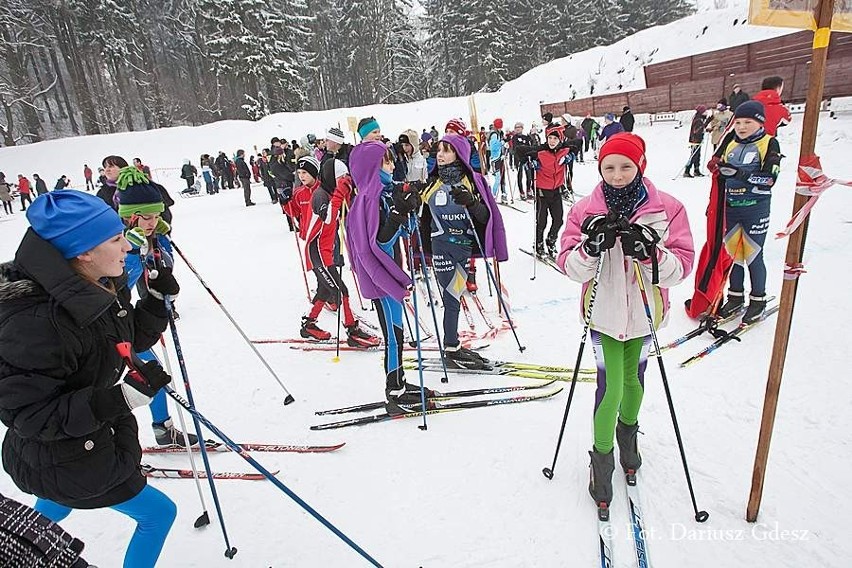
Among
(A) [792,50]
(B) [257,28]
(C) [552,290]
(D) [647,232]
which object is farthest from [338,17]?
(D) [647,232]

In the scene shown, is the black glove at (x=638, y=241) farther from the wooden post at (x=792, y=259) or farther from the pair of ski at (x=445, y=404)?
the pair of ski at (x=445, y=404)

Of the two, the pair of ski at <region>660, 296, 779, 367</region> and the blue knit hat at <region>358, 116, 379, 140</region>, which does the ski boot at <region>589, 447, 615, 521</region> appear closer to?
the pair of ski at <region>660, 296, 779, 367</region>

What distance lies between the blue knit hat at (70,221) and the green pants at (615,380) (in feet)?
8.42

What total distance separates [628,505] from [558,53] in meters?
48.5

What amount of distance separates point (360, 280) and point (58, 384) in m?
2.35

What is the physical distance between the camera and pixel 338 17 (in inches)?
1902

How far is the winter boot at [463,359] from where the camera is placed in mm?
4730

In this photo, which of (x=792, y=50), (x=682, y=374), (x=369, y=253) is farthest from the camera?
(x=792, y=50)

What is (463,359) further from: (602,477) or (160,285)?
(160,285)

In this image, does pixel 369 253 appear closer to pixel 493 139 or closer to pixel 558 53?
pixel 493 139

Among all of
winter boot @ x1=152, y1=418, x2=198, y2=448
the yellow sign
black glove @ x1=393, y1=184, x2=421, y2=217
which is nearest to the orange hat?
the yellow sign

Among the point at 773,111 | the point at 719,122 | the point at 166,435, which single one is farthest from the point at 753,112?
the point at 719,122

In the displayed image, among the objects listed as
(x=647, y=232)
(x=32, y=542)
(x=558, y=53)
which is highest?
(x=558, y=53)

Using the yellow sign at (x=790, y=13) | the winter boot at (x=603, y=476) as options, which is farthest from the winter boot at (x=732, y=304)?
the yellow sign at (x=790, y=13)
